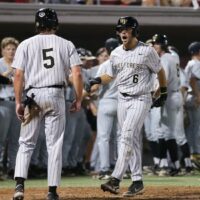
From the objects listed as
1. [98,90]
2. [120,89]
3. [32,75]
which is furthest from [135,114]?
[98,90]

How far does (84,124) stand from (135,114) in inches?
180

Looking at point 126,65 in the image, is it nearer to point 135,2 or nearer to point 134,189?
point 134,189

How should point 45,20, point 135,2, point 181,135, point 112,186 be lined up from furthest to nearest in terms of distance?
point 135,2, point 181,135, point 112,186, point 45,20

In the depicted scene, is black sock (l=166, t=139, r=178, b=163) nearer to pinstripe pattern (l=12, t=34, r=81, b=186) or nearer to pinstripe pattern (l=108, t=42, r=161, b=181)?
pinstripe pattern (l=108, t=42, r=161, b=181)

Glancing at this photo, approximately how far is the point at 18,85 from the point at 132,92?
4.81ft

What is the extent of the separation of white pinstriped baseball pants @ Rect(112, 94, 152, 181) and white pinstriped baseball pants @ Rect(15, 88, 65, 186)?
37.8 inches

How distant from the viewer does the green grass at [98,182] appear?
10.2 metres

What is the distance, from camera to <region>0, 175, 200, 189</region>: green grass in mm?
10226

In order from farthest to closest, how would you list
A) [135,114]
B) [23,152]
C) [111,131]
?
1. [111,131]
2. [135,114]
3. [23,152]

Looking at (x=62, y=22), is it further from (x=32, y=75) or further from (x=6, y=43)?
(x=32, y=75)

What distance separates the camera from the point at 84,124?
12.8 meters

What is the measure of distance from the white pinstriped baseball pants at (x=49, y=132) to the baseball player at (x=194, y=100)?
5.25 m

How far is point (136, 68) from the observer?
8352 millimetres

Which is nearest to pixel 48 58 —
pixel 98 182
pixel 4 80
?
pixel 4 80
